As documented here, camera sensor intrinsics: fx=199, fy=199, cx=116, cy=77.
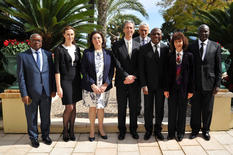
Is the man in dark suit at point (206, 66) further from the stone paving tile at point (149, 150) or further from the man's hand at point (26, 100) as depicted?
the man's hand at point (26, 100)

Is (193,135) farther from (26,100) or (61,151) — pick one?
(26,100)

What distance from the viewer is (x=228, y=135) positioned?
3484mm

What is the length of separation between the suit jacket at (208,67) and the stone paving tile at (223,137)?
0.89 metres

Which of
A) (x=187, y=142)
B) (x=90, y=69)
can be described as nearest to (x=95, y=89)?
(x=90, y=69)

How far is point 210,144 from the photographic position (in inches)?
123

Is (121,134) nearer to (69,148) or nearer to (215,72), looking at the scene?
(69,148)

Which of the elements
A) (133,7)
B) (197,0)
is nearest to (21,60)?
(133,7)

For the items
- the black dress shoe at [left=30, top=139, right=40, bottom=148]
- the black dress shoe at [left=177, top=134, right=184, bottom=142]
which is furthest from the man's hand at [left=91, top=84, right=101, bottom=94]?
the black dress shoe at [left=177, top=134, right=184, bottom=142]

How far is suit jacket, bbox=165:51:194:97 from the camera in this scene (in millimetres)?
3043

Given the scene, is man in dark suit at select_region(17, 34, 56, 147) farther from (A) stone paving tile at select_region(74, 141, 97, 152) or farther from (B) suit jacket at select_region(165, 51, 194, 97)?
(B) suit jacket at select_region(165, 51, 194, 97)

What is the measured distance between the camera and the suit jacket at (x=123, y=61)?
3.14 meters

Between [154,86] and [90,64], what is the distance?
1.06 metres

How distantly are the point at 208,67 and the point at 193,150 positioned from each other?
128 centimetres

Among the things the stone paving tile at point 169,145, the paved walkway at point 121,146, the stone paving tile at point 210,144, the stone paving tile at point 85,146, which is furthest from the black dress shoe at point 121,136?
the stone paving tile at point 210,144
